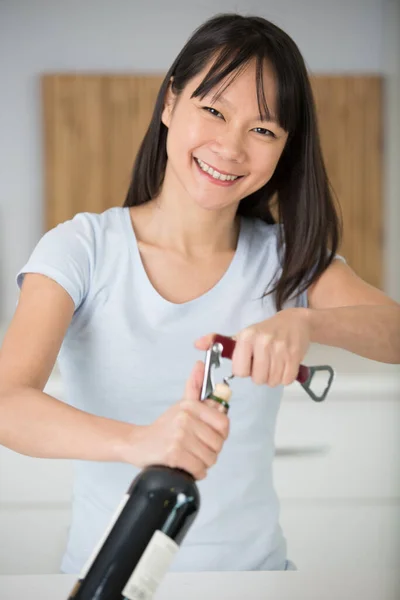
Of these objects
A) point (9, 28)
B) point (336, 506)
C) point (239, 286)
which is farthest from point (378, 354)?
point (9, 28)

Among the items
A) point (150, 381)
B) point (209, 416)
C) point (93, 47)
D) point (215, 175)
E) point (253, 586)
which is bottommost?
point (253, 586)

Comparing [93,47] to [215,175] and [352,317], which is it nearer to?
[215,175]

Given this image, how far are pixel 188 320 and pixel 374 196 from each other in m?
1.00

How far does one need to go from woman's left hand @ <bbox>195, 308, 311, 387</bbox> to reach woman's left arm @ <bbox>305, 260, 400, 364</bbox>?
0.22 feet

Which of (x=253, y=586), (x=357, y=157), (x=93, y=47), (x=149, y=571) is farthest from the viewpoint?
(x=357, y=157)

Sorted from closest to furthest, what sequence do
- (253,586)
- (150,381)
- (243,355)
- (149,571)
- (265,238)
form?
(149,571)
(243,355)
(253,586)
(150,381)
(265,238)

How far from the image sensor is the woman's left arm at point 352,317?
76 cm

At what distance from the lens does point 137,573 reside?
0.51 meters

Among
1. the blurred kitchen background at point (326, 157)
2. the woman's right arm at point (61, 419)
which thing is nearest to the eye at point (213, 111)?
the woman's right arm at point (61, 419)

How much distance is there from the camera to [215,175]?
2.68ft

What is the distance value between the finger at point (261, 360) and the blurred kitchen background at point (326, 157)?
88 cm

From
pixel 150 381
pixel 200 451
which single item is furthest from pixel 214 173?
pixel 200 451

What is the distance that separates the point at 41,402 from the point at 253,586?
0.91ft

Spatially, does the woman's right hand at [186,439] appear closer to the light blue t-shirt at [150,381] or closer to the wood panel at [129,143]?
the light blue t-shirt at [150,381]
